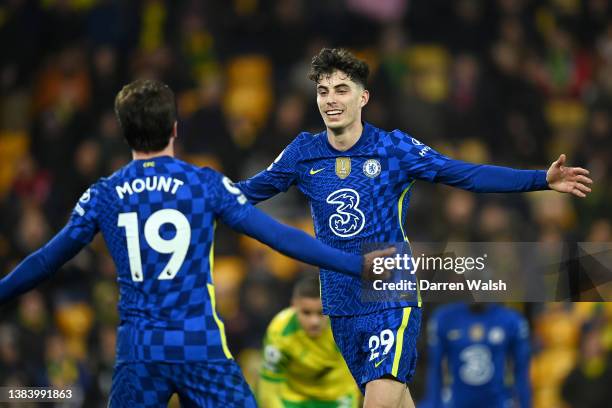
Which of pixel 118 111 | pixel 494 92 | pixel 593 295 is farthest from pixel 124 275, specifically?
pixel 494 92

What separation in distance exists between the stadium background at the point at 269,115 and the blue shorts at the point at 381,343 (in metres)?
4.88

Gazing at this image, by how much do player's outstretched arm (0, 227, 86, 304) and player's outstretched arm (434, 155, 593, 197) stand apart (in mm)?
2246

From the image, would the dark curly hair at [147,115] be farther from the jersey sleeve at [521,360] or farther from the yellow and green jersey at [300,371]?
the jersey sleeve at [521,360]

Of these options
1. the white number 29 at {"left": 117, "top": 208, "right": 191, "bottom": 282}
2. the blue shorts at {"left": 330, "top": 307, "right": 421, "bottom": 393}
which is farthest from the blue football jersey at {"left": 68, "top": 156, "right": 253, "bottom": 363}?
the blue shorts at {"left": 330, "top": 307, "right": 421, "bottom": 393}

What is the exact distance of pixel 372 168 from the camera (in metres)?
6.87

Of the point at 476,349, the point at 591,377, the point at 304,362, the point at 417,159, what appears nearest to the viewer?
the point at 417,159

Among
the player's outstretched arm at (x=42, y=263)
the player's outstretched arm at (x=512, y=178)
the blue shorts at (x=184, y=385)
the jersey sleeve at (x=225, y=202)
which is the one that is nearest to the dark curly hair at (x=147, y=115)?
the jersey sleeve at (x=225, y=202)

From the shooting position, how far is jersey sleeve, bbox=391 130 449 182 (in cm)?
679

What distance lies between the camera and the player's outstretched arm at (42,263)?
548cm

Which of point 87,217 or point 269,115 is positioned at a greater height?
point 269,115

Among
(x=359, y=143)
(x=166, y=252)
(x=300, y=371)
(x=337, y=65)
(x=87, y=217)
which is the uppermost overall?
(x=337, y=65)

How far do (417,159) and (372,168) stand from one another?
0.86ft

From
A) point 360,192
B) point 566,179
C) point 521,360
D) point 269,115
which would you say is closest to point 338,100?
point 360,192

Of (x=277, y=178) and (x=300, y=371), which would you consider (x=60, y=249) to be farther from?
(x=300, y=371)
